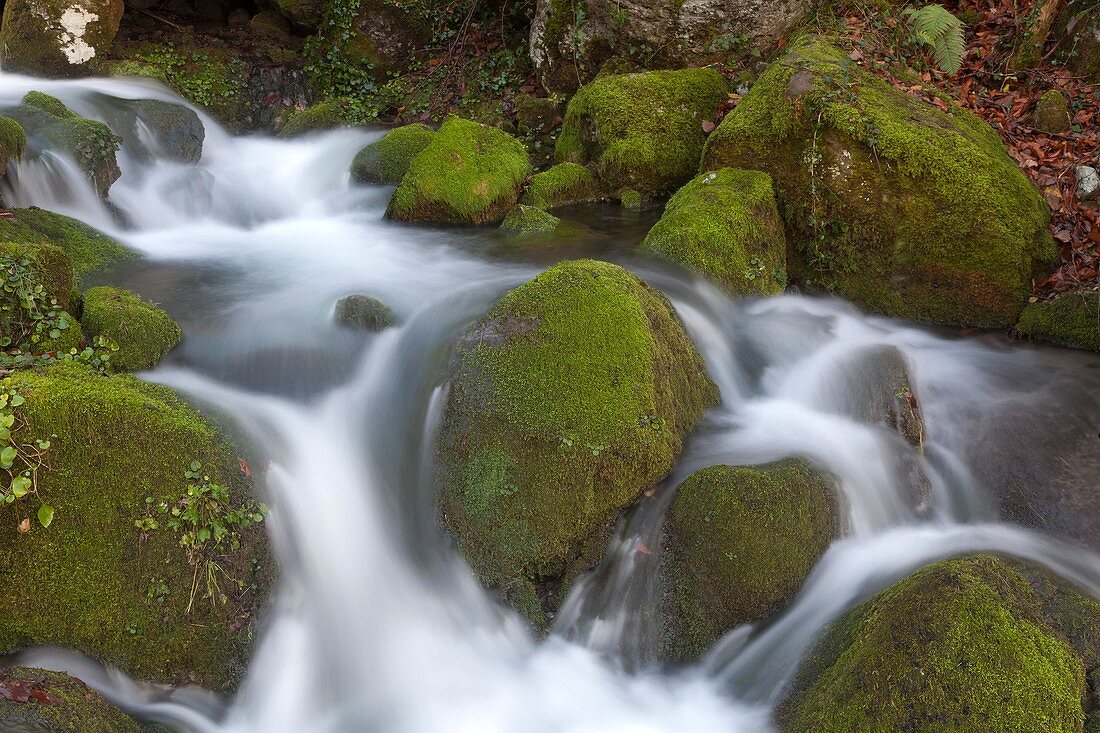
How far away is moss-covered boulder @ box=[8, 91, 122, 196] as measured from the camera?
711cm

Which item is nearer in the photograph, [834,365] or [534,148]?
[834,365]

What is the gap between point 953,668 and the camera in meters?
2.87

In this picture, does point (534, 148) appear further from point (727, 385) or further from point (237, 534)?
point (237, 534)

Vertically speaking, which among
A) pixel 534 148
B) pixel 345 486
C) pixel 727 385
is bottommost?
pixel 345 486

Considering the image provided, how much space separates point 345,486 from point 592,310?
1.84m

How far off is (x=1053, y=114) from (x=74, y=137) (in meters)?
9.56

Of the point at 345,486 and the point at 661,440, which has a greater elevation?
the point at 661,440

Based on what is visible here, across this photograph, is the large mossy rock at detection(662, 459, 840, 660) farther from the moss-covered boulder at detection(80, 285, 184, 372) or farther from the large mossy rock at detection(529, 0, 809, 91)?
the large mossy rock at detection(529, 0, 809, 91)

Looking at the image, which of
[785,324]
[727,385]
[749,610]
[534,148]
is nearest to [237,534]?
[749,610]

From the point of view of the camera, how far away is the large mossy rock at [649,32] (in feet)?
29.4

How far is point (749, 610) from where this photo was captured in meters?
3.83

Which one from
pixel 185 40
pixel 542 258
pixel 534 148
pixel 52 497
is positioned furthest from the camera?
pixel 185 40

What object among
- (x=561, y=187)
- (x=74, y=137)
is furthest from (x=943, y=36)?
(x=74, y=137)

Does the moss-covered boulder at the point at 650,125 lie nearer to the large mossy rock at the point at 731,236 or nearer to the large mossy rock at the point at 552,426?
the large mossy rock at the point at 731,236
